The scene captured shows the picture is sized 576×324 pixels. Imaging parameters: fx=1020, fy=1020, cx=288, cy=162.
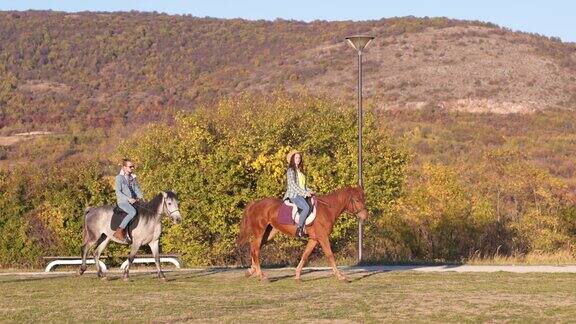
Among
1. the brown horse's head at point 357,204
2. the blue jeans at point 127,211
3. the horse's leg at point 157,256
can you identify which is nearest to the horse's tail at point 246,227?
the horse's leg at point 157,256

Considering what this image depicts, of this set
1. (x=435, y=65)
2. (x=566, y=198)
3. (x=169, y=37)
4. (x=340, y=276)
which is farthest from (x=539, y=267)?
(x=169, y=37)

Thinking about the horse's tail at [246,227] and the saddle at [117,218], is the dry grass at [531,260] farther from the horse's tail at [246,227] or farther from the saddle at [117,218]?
the saddle at [117,218]

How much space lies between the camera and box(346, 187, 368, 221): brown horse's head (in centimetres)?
1906

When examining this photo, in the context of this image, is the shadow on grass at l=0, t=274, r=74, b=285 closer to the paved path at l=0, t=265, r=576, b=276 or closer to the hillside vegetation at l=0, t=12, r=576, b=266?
the paved path at l=0, t=265, r=576, b=276

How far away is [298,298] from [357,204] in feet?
11.6

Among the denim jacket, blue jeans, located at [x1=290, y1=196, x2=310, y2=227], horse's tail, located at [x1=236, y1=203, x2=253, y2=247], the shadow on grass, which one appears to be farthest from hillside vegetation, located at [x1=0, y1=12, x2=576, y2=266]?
the denim jacket

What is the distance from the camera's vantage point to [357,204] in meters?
19.1

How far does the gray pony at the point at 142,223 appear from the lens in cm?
1972

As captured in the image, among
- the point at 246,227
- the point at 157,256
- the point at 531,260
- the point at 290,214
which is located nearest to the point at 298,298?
the point at 290,214

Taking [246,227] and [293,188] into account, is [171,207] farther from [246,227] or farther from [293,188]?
[293,188]

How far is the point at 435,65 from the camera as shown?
362 ft

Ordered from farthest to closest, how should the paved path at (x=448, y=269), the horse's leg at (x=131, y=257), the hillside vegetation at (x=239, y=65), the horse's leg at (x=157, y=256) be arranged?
the hillside vegetation at (x=239, y=65)
the paved path at (x=448, y=269)
the horse's leg at (x=131, y=257)
the horse's leg at (x=157, y=256)

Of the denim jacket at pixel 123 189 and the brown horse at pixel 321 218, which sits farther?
the denim jacket at pixel 123 189

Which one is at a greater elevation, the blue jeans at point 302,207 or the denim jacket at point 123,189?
the denim jacket at point 123,189
